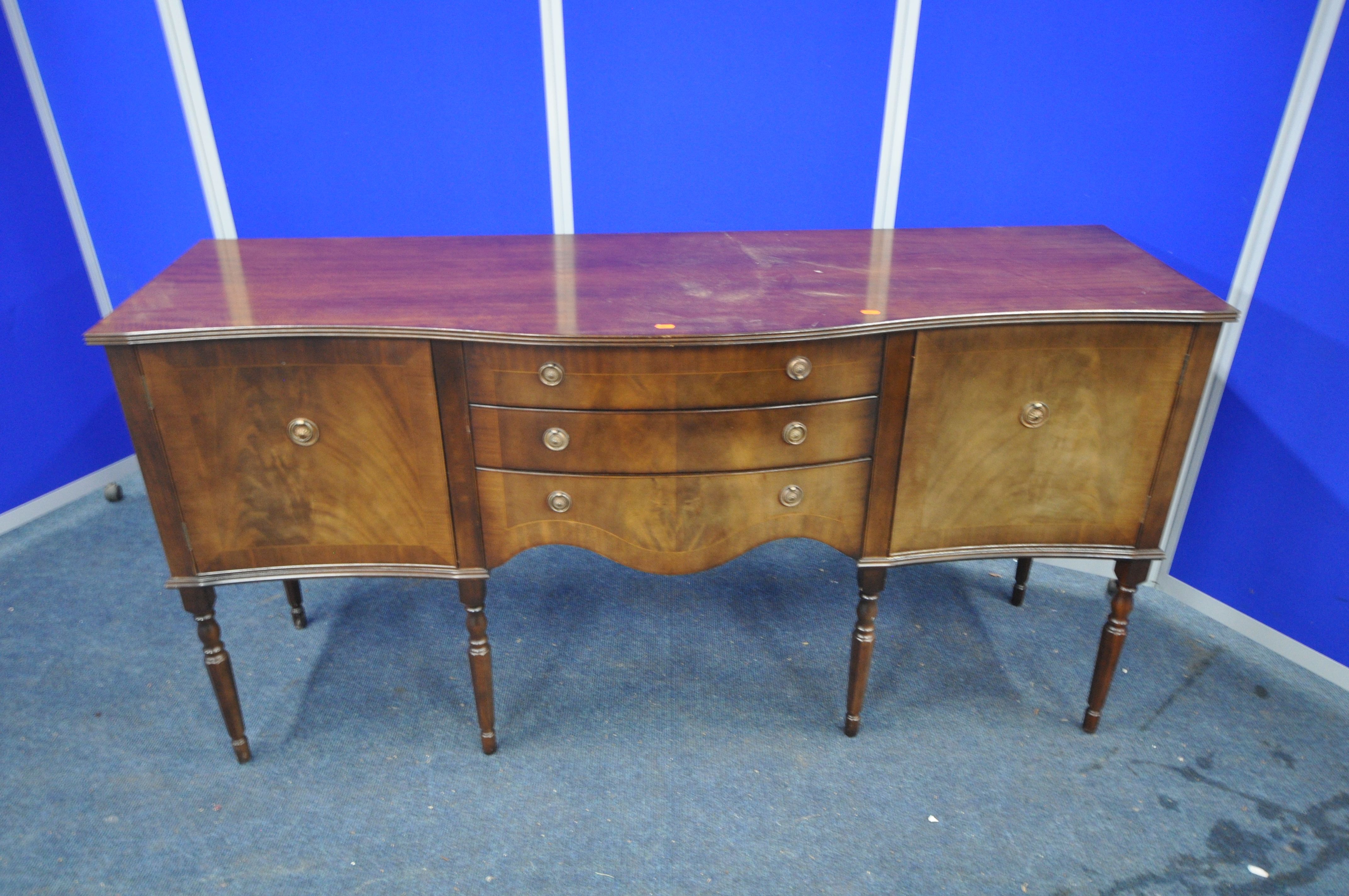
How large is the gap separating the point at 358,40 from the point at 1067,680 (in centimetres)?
230

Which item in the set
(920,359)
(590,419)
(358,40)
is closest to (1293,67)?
(920,359)

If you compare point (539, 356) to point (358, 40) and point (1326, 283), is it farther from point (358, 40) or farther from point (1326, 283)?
point (1326, 283)

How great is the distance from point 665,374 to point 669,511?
0.89ft

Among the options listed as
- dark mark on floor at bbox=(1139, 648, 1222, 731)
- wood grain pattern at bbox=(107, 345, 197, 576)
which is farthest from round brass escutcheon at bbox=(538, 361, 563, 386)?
dark mark on floor at bbox=(1139, 648, 1222, 731)

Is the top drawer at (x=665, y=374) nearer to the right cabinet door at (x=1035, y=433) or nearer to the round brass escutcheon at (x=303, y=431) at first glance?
the right cabinet door at (x=1035, y=433)

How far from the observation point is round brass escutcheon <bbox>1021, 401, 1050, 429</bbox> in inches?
61.7

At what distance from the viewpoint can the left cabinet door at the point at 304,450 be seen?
1458mm

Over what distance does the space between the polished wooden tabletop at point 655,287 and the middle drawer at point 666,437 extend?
0.14 metres

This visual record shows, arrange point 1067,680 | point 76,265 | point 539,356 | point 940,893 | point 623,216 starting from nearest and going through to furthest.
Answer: point 539,356
point 940,893
point 1067,680
point 623,216
point 76,265

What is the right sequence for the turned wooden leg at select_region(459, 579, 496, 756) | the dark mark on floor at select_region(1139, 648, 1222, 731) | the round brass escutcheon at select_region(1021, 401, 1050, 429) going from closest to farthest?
the round brass escutcheon at select_region(1021, 401, 1050, 429)
the turned wooden leg at select_region(459, 579, 496, 756)
the dark mark on floor at select_region(1139, 648, 1222, 731)

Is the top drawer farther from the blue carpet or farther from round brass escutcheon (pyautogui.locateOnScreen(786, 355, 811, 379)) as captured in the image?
the blue carpet

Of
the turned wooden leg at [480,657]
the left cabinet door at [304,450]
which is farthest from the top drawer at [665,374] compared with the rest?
the turned wooden leg at [480,657]

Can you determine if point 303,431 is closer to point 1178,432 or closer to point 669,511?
point 669,511

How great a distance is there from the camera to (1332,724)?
6.35ft
